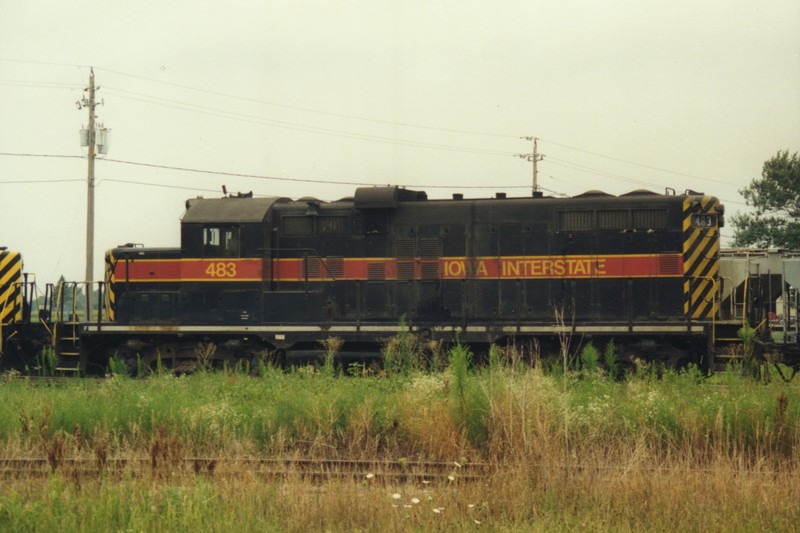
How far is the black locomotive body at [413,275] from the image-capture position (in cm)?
1434

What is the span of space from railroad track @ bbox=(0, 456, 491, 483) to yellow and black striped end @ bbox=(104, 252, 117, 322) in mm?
7283

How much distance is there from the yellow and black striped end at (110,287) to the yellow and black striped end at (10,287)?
2.31 m

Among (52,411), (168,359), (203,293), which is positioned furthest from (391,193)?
(52,411)

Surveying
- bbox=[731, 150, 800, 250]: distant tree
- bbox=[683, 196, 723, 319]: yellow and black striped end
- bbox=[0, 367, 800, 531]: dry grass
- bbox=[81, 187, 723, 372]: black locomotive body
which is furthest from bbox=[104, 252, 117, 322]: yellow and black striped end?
bbox=[731, 150, 800, 250]: distant tree

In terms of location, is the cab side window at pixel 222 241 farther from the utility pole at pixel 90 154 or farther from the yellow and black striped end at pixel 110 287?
the utility pole at pixel 90 154

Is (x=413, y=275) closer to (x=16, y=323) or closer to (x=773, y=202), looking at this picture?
(x=16, y=323)

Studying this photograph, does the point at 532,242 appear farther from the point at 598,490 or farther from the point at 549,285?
the point at 598,490

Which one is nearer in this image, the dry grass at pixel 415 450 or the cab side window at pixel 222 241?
the dry grass at pixel 415 450

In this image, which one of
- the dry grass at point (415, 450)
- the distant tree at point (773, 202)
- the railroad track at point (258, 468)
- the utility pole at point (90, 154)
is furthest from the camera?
the distant tree at point (773, 202)

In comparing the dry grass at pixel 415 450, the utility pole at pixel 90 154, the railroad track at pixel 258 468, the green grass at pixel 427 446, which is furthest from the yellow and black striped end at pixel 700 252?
the utility pole at pixel 90 154

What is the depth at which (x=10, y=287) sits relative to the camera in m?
17.0

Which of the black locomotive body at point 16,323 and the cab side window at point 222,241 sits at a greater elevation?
the cab side window at point 222,241

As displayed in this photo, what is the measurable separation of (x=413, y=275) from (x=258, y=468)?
23.7 ft

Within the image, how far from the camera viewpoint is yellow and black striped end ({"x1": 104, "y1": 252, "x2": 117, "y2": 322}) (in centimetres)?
1591
